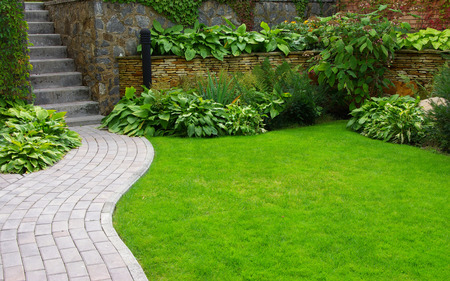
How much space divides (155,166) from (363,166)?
260 cm

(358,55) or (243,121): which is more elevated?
(358,55)

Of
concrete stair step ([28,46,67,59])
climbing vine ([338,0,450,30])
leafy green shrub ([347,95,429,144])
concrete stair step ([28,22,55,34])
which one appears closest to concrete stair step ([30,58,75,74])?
concrete stair step ([28,46,67,59])

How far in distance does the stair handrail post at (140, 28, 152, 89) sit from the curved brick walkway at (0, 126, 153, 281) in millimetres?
2252

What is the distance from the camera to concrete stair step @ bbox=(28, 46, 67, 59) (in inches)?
334

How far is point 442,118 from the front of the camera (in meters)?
5.72

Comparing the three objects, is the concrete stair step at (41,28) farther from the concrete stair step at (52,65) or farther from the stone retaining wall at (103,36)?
the concrete stair step at (52,65)

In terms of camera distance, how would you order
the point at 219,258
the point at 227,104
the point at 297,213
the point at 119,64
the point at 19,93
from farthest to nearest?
1. the point at 119,64
2. the point at 227,104
3. the point at 19,93
4. the point at 297,213
5. the point at 219,258

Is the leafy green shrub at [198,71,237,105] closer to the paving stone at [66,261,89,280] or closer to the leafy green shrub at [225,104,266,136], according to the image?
the leafy green shrub at [225,104,266,136]

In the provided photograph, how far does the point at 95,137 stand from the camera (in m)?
6.57

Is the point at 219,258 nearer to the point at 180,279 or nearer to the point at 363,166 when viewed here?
the point at 180,279

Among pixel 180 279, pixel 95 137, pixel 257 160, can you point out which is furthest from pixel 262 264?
pixel 95 137

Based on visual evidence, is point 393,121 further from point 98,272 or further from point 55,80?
point 55,80

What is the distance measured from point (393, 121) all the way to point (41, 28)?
7.49 m

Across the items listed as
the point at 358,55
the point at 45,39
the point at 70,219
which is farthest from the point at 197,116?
the point at 45,39
